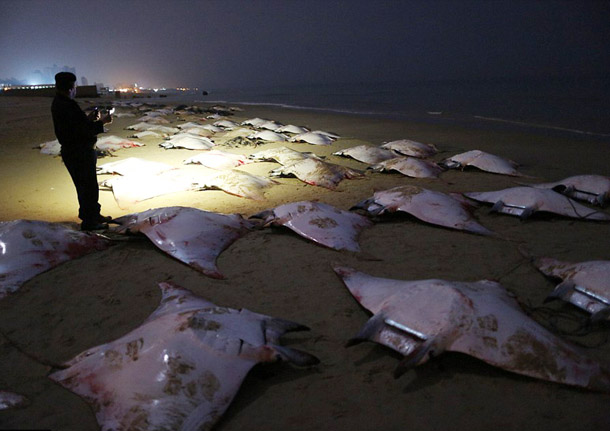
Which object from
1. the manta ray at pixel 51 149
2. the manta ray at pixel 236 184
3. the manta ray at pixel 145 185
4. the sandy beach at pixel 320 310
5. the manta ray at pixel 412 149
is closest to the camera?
the sandy beach at pixel 320 310

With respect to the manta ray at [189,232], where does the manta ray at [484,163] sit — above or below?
above

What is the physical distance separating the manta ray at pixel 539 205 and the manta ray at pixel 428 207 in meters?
0.56

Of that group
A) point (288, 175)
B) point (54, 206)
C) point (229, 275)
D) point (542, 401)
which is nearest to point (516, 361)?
point (542, 401)

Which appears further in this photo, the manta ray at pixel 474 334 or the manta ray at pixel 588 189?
the manta ray at pixel 588 189

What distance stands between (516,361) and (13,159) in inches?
459

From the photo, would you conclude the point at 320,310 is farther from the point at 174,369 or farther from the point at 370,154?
the point at 370,154

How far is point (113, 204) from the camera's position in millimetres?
6059

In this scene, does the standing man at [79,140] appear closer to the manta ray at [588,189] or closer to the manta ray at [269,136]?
the manta ray at [588,189]

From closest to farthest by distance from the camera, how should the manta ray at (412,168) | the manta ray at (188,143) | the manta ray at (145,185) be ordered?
the manta ray at (145,185) < the manta ray at (412,168) < the manta ray at (188,143)

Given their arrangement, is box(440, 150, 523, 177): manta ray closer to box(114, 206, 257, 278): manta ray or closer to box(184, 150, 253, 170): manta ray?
box(184, 150, 253, 170): manta ray

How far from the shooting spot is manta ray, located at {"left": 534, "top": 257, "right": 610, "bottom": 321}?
2719mm

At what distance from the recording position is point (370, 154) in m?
8.82

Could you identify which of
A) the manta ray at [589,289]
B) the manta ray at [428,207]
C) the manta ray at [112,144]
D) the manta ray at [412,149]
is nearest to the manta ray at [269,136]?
the manta ray at [112,144]

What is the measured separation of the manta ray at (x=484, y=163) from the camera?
7235 mm
